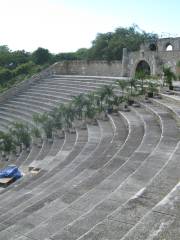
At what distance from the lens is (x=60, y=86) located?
77.0ft

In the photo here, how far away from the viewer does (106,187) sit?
19.7ft

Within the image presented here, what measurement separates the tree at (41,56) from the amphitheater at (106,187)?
31.1 m

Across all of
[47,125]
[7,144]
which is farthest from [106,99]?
[7,144]

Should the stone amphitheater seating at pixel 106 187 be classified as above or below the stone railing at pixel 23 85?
below

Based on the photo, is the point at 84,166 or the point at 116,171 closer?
the point at 116,171

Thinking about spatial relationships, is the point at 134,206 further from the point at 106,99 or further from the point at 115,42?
the point at 115,42

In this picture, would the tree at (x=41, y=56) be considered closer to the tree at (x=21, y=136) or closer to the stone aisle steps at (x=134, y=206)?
the tree at (x=21, y=136)

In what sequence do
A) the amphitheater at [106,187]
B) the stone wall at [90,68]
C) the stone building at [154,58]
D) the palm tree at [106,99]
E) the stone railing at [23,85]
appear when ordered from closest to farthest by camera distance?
the amphitheater at [106,187]
the palm tree at [106,99]
the stone building at [154,58]
the stone railing at [23,85]
the stone wall at [90,68]

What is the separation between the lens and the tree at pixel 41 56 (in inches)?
1705

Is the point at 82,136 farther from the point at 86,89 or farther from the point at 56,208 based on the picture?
the point at 86,89

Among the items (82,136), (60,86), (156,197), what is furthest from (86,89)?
(156,197)

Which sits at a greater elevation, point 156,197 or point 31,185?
point 156,197

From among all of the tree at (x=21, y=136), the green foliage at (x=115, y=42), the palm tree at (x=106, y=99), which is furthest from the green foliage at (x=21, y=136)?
the green foliage at (x=115, y=42)

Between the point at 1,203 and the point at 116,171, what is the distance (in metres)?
2.97
